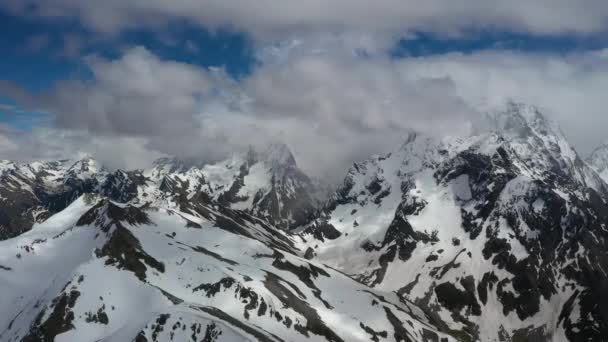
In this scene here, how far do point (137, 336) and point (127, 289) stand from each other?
4545cm

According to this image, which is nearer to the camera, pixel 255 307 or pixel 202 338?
pixel 202 338

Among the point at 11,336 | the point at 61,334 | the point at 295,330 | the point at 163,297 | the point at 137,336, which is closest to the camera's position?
the point at 137,336

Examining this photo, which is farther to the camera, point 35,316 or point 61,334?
point 35,316

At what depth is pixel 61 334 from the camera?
153375 mm

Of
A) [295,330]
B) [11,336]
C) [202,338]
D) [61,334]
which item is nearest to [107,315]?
[61,334]

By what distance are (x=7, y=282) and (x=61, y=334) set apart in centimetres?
6127

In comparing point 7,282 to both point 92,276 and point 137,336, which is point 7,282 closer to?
point 92,276

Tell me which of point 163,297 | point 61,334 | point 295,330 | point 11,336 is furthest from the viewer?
point 295,330

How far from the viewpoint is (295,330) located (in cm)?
19438

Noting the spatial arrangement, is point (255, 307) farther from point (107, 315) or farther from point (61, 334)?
point (61, 334)

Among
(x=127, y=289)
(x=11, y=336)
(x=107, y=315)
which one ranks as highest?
(x=127, y=289)

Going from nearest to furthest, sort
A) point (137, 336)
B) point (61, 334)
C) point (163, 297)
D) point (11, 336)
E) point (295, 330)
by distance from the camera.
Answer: point (137, 336)
point (61, 334)
point (11, 336)
point (163, 297)
point (295, 330)

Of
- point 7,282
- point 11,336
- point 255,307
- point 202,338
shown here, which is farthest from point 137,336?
point 7,282

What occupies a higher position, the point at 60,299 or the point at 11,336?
the point at 60,299
